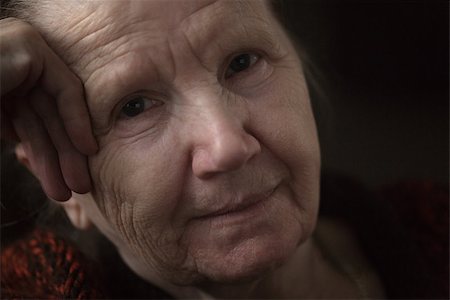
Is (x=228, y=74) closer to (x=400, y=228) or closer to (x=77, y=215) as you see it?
(x=77, y=215)

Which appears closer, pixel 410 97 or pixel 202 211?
pixel 202 211

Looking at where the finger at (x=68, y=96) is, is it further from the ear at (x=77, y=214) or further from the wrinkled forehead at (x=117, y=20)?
the ear at (x=77, y=214)

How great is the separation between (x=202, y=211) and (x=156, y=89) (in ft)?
0.79

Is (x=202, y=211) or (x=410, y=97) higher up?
(x=202, y=211)

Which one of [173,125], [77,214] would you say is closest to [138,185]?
[173,125]

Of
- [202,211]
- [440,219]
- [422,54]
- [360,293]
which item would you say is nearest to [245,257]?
[202,211]

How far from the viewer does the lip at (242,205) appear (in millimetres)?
1281

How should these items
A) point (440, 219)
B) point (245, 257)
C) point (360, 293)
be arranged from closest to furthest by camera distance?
point (245, 257)
point (360, 293)
point (440, 219)

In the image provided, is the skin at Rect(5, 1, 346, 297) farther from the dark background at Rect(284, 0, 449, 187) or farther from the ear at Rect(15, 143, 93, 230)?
the dark background at Rect(284, 0, 449, 187)

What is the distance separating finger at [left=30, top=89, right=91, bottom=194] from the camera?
124 cm

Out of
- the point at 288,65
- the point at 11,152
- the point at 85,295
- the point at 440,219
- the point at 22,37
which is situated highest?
the point at 22,37

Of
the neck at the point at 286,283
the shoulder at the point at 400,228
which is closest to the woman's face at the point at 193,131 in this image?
the neck at the point at 286,283

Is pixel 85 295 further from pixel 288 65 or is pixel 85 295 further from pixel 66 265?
pixel 288 65

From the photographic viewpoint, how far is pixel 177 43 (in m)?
1.24
